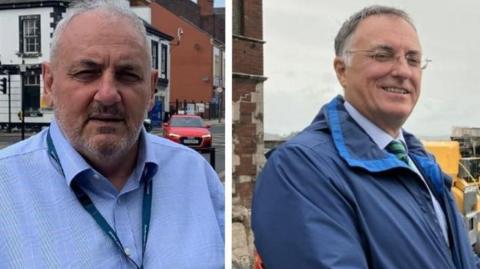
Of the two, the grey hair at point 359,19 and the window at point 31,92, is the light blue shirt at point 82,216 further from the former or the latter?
the grey hair at point 359,19

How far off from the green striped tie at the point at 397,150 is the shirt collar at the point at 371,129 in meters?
0.01

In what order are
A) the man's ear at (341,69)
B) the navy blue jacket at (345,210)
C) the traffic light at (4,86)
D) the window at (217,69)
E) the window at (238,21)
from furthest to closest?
the window at (238,21) → the window at (217,69) → the traffic light at (4,86) → the man's ear at (341,69) → the navy blue jacket at (345,210)

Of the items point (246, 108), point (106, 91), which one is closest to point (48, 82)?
point (106, 91)

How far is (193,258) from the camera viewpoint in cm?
104

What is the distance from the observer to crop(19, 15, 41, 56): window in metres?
1.11

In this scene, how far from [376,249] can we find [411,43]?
1.41 feet

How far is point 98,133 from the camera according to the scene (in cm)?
96

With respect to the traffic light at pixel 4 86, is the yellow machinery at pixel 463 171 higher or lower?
lower

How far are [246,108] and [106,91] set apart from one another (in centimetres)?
55

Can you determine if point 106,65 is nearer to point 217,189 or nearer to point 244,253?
point 217,189

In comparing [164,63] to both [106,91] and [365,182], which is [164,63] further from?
[365,182]

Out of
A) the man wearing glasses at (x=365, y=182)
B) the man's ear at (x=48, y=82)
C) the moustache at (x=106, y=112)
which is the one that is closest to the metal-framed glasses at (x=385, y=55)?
the man wearing glasses at (x=365, y=182)

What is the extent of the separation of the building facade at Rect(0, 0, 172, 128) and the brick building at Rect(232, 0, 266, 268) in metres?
0.24

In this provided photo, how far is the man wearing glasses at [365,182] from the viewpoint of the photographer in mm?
847
